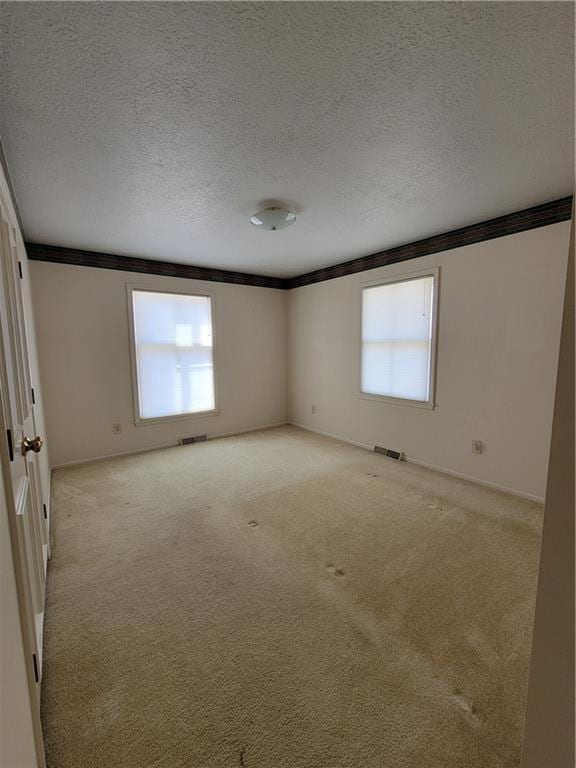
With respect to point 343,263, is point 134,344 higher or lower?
lower

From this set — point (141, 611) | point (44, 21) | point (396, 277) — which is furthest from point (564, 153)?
point (141, 611)

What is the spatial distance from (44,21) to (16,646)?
1.93 meters

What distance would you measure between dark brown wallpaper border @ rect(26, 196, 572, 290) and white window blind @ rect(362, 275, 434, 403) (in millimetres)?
321

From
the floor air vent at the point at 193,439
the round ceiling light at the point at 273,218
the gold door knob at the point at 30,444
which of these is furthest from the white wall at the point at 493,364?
the gold door knob at the point at 30,444

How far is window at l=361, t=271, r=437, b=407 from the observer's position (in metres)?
3.54

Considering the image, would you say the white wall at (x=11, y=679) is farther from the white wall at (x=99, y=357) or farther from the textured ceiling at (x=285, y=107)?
the white wall at (x=99, y=357)

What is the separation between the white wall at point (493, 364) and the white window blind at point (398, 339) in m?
0.15

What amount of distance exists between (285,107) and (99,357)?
11.0 ft

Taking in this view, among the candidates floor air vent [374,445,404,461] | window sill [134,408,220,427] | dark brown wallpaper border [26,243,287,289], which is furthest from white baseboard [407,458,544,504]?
dark brown wallpaper border [26,243,287,289]

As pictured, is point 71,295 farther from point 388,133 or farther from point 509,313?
point 509,313

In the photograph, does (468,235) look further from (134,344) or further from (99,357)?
(99,357)

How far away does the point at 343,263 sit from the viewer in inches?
173

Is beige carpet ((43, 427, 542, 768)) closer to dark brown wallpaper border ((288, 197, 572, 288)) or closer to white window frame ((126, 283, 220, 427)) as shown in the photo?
white window frame ((126, 283, 220, 427))

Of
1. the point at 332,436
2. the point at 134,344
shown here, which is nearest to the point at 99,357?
the point at 134,344
